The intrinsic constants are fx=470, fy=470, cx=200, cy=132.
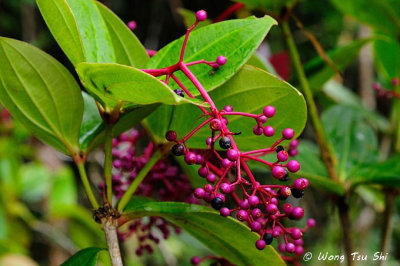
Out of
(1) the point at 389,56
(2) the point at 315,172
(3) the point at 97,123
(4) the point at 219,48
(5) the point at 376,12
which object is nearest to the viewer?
(4) the point at 219,48

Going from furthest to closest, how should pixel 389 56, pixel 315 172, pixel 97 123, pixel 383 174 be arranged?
pixel 389 56
pixel 315 172
pixel 383 174
pixel 97 123

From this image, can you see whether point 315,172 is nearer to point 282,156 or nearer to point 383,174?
point 383,174

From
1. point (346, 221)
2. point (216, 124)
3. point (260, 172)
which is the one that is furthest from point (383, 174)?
point (260, 172)

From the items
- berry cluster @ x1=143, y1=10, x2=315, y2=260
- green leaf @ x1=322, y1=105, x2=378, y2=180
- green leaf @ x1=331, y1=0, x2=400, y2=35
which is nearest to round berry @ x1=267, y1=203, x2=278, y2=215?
berry cluster @ x1=143, y1=10, x2=315, y2=260

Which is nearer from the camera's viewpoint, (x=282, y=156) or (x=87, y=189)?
(x=282, y=156)

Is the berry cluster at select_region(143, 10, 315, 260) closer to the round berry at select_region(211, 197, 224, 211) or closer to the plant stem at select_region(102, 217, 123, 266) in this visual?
the round berry at select_region(211, 197, 224, 211)

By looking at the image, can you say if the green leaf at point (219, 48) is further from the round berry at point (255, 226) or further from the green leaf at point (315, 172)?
the green leaf at point (315, 172)

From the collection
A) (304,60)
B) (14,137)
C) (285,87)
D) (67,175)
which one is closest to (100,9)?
(285,87)

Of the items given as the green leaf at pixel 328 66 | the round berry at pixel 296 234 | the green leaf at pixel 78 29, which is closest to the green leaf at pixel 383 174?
the green leaf at pixel 328 66
